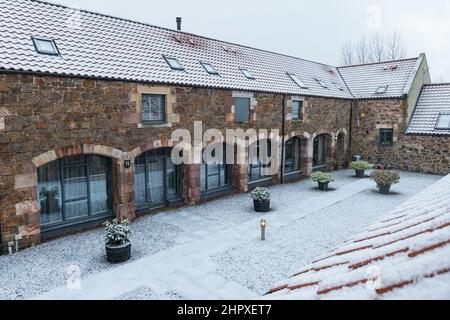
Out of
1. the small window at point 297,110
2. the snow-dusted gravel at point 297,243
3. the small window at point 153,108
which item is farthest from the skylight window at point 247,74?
the snow-dusted gravel at point 297,243

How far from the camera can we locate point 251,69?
17516 millimetres

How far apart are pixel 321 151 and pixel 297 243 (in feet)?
43.5

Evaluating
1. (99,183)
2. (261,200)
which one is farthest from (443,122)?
(99,183)

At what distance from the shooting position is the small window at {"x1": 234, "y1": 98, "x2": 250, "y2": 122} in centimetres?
1498

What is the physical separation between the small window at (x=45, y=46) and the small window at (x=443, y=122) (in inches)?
854

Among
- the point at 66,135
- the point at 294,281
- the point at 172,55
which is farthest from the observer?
the point at 172,55

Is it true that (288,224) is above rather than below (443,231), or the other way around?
below

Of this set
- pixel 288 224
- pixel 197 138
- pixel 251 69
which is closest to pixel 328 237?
pixel 288 224

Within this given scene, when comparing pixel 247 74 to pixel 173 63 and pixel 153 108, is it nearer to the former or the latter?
pixel 173 63

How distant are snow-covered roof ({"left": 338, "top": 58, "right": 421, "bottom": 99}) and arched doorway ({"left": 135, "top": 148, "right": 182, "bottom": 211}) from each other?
16.4 metres

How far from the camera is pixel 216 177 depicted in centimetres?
1516
